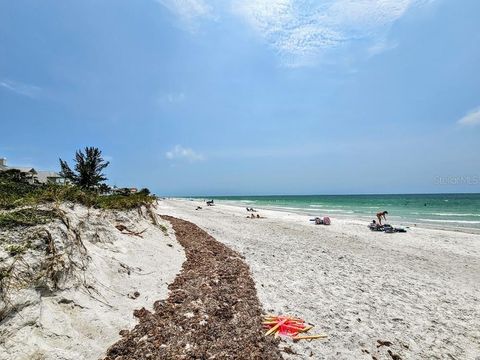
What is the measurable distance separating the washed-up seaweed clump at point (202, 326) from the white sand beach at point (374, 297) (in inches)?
22.9

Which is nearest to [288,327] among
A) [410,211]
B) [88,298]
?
[88,298]

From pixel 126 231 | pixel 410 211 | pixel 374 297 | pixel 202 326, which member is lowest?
pixel 410 211

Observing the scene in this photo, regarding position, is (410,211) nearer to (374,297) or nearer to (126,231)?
(374,297)

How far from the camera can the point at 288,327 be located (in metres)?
5.47

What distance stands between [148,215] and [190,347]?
981 cm

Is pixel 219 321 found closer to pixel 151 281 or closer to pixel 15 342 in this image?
pixel 151 281

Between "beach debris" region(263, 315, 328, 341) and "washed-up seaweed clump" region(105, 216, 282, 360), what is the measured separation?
0.21 meters

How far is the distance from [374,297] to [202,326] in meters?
5.08

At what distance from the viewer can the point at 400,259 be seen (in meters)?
13.0

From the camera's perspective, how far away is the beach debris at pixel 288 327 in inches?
205

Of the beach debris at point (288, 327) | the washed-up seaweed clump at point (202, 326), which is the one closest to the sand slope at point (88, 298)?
the washed-up seaweed clump at point (202, 326)

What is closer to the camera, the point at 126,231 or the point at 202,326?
the point at 202,326

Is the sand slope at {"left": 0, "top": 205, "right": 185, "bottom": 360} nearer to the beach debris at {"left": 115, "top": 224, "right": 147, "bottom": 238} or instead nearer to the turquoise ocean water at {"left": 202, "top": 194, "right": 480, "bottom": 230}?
the beach debris at {"left": 115, "top": 224, "right": 147, "bottom": 238}

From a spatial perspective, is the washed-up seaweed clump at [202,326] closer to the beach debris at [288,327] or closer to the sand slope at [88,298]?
the beach debris at [288,327]
